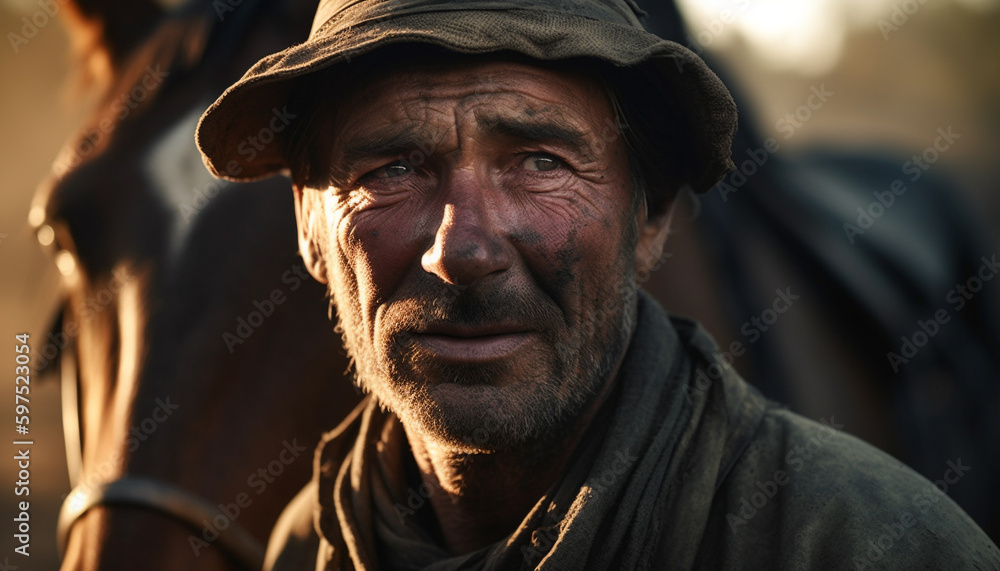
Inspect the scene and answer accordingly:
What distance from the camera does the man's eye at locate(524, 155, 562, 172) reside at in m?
1.81

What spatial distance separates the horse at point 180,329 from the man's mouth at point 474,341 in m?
1.02

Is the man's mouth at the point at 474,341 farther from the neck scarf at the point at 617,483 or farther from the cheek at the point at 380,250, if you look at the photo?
the neck scarf at the point at 617,483

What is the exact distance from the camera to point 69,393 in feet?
9.41

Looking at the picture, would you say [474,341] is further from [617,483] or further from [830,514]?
[830,514]

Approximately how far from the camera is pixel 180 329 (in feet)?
8.04

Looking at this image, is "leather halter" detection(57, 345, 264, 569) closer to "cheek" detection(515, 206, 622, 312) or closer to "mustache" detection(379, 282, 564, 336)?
"mustache" detection(379, 282, 564, 336)

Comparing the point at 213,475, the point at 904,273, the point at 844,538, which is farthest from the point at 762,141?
the point at 213,475

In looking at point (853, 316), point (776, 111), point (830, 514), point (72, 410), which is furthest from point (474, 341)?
point (776, 111)

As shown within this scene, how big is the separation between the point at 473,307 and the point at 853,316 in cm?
250

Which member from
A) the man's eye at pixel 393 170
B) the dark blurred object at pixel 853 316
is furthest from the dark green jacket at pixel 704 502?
the dark blurred object at pixel 853 316

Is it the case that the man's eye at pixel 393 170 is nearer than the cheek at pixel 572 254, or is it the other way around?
the cheek at pixel 572 254

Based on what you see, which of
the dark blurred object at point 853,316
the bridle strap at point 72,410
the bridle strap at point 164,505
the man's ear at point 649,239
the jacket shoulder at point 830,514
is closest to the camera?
the jacket shoulder at point 830,514

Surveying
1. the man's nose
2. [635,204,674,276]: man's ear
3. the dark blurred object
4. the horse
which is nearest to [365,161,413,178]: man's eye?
the man's nose

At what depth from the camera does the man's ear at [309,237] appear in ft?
7.04
